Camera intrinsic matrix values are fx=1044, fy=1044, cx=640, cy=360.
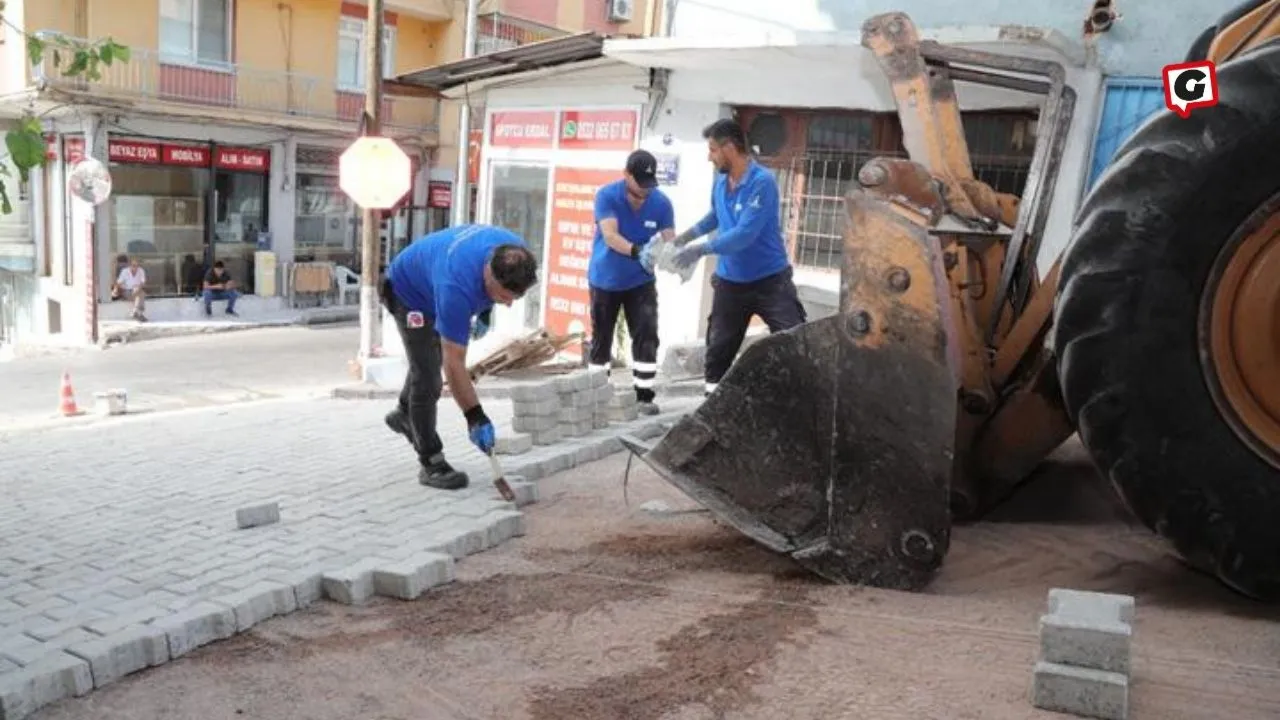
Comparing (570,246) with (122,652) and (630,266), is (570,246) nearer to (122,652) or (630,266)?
(630,266)

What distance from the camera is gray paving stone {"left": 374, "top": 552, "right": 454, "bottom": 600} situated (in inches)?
145

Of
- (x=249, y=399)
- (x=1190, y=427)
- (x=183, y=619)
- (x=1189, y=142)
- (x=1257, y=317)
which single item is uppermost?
(x=1189, y=142)

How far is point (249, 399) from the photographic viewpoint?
13.3 metres

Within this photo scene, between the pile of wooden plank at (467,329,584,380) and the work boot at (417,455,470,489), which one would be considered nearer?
the work boot at (417,455,470,489)

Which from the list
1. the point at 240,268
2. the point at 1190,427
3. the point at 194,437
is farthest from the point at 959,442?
the point at 240,268

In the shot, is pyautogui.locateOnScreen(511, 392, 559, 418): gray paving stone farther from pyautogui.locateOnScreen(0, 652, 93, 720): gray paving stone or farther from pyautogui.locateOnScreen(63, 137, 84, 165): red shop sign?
pyautogui.locateOnScreen(63, 137, 84, 165): red shop sign

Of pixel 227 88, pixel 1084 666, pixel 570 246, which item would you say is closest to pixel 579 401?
pixel 1084 666

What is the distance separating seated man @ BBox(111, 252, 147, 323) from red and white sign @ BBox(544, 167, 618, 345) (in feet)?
33.6

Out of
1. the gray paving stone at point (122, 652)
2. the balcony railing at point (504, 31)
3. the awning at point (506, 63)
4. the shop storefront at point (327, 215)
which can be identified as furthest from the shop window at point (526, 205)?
the balcony railing at point (504, 31)

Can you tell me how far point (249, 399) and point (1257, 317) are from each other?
1243 cm

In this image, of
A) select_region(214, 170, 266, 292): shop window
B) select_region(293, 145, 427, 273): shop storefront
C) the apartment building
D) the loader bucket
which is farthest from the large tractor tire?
select_region(293, 145, 427, 273): shop storefront

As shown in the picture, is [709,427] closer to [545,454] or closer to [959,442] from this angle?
[959,442]

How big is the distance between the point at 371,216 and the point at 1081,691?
1303cm

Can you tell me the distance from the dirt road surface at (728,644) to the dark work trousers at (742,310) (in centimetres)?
173
